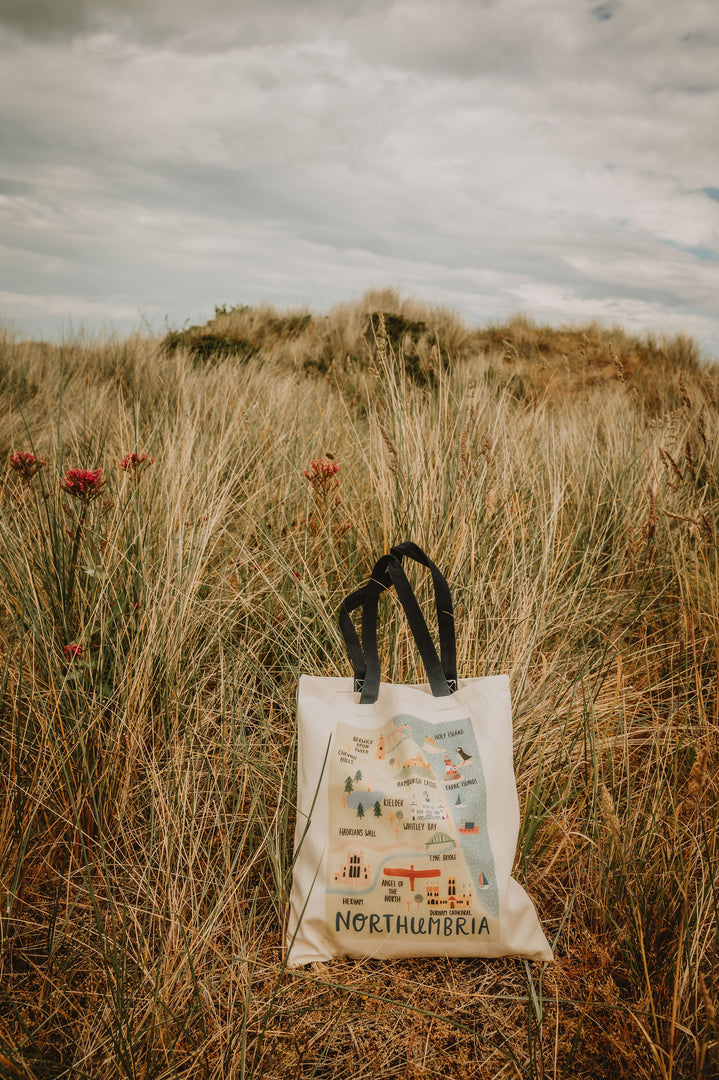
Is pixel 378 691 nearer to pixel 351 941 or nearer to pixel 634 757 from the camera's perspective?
pixel 351 941

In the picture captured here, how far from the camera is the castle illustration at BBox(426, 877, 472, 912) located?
117 cm

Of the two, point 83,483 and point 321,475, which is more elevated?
point 321,475

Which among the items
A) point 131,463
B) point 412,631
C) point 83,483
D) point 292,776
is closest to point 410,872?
point 292,776

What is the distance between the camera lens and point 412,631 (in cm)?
142

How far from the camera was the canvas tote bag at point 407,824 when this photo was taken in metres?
1.18

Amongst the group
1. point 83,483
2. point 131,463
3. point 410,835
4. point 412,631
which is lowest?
point 410,835

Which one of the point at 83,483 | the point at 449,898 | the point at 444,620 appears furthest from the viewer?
the point at 83,483

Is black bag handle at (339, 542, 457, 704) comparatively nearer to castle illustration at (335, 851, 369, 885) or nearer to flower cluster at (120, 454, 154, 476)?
castle illustration at (335, 851, 369, 885)

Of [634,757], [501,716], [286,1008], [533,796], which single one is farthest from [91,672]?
[634,757]

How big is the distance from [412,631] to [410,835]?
47 cm

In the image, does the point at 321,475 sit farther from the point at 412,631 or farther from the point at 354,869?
the point at 354,869

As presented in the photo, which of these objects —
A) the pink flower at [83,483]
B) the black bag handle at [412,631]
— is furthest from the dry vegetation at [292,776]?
the black bag handle at [412,631]

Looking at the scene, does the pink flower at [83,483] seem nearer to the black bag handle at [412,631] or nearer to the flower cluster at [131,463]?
the flower cluster at [131,463]

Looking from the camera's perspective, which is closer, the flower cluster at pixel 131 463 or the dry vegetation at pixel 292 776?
the dry vegetation at pixel 292 776
